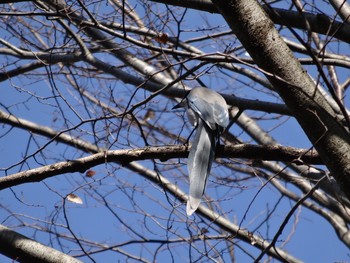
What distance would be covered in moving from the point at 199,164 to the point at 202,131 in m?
0.43

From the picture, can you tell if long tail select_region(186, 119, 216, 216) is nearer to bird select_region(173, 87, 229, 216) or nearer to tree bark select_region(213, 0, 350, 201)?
bird select_region(173, 87, 229, 216)

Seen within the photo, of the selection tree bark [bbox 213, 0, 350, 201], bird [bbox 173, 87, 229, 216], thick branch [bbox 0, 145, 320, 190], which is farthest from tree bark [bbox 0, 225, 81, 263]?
tree bark [bbox 213, 0, 350, 201]

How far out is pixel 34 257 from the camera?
2822 mm

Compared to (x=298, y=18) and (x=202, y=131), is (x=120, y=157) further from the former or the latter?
(x=298, y=18)

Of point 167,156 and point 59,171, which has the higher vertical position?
point 167,156

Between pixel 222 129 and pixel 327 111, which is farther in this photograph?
pixel 222 129

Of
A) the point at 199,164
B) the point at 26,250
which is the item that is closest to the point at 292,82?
the point at 199,164

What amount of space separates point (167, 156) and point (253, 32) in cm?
94

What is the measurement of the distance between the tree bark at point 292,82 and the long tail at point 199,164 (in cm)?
87

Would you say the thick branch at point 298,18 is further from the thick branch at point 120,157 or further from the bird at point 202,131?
the thick branch at point 120,157

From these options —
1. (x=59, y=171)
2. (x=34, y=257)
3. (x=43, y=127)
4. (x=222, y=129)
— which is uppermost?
(x=43, y=127)

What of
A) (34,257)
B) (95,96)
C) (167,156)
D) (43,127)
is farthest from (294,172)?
(34,257)

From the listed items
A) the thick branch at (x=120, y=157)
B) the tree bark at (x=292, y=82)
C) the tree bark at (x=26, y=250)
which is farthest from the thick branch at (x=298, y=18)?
the tree bark at (x=26, y=250)

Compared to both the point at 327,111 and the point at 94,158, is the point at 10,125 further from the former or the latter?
the point at 327,111
